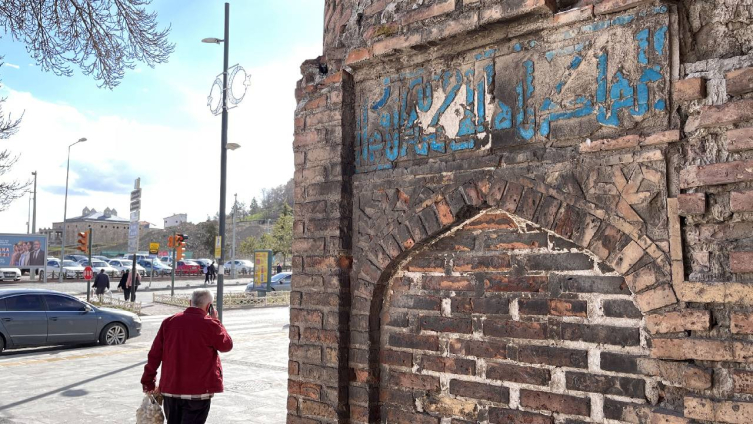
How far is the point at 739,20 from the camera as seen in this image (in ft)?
7.97

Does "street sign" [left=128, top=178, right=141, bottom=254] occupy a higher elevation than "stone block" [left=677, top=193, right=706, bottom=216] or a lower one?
higher

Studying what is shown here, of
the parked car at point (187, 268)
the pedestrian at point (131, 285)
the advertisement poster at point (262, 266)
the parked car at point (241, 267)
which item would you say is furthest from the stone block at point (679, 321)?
the parked car at point (241, 267)

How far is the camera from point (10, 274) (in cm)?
3322

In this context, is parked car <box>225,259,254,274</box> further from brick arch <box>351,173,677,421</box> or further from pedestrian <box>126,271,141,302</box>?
brick arch <box>351,173,677,421</box>

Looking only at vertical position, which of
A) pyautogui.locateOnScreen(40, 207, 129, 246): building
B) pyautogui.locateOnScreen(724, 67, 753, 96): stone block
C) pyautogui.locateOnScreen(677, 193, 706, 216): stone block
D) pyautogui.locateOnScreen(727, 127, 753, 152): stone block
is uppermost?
pyautogui.locateOnScreen(40, 207, 129, 246): building

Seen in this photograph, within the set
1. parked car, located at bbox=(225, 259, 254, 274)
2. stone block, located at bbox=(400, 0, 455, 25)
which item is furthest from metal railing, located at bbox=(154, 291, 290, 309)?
parked car, located at bbox=(225, 259, 254, 274)

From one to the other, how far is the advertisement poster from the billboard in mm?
13069

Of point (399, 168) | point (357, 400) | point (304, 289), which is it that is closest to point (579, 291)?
point (399, 168)

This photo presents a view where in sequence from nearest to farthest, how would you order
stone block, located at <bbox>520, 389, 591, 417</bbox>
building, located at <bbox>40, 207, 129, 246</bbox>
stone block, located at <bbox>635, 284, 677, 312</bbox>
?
stone block, located at <bbox>635, 284, 677, 312</bbox> < stone block, located at <bbox>520, 389, 591, 417</bbox> < building, located at <bbox>40, 207, 129, 246</bbox>

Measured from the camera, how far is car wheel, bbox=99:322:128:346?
13873mm

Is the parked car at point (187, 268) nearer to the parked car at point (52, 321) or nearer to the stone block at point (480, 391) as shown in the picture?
the parked car at point (52, 321)

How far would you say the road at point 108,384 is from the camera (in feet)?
24.6

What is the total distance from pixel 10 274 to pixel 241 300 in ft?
56.0

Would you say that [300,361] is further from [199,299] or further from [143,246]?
[143,246]
